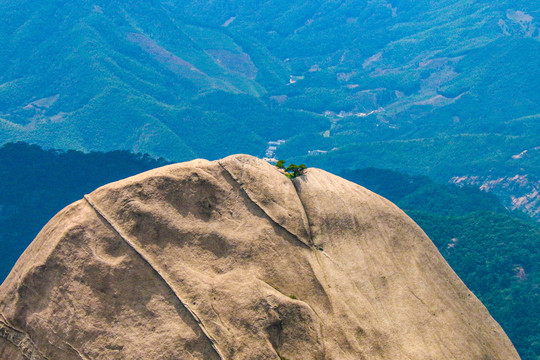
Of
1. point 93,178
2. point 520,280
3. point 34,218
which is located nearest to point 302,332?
point 520,280

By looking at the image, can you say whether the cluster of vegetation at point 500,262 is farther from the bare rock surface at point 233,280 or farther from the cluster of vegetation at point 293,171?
the cluster of vegetation at point 293,171

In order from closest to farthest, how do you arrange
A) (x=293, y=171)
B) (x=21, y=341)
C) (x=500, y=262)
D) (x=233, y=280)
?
(x=21, y=341), (x=233, y=280), (x=293, y=171), (x=500, y=262)

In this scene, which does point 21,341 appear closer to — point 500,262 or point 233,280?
point 233,280

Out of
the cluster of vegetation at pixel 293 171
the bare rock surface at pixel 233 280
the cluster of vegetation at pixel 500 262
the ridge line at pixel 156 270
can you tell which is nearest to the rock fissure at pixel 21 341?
the bare rock surface at pixel 233 280

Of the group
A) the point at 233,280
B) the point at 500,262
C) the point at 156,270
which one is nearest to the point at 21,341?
the point at 156,270

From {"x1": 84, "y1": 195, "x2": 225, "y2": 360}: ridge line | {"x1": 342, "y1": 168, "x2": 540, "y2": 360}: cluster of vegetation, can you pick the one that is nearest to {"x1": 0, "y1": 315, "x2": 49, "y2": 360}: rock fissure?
{"x1": 84, "y1": 195, "x2": 225, "y2": 360}: ridge line

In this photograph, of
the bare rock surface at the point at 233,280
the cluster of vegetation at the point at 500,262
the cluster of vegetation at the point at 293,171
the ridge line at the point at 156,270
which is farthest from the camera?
the cluster of vegetation at the point at 500,262

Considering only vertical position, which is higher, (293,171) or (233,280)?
(293,171)

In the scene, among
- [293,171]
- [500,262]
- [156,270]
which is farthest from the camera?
[500,262]

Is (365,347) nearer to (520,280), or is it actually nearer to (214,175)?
(214,175)
